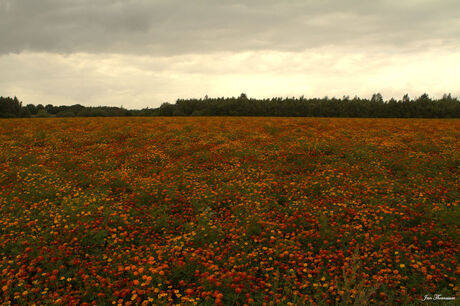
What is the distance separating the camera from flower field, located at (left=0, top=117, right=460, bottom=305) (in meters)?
4.39

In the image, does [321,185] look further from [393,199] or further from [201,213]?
[201,213]

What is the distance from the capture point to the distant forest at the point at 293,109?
194 ft

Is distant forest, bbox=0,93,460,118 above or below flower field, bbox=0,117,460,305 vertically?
above

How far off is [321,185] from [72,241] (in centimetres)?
710

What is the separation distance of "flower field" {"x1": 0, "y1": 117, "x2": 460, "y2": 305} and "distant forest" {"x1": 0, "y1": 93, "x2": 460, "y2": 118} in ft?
174

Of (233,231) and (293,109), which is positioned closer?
(233,231)

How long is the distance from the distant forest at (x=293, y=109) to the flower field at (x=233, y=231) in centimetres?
5318

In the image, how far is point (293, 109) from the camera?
7150 cm

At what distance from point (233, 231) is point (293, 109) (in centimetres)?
6882

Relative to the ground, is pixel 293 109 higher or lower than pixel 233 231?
higher

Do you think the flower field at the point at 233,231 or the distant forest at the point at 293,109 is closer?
the flower field at the point at 233,231

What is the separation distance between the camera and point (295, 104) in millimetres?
72688

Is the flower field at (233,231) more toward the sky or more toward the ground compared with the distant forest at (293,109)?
more toward the ground

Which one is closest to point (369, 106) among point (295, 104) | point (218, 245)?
point (295, 104)
